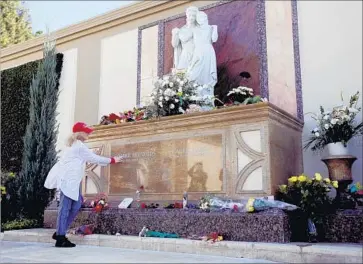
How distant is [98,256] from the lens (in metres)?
3.82

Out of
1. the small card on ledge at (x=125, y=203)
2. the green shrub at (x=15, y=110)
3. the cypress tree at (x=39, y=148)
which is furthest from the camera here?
the green shrub at (x=15, y=110)

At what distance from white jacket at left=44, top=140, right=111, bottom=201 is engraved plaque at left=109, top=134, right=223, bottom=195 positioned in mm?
781

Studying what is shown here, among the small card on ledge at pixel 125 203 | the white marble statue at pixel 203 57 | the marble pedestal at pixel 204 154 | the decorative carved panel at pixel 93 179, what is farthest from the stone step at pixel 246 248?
the white marble statue at pixel 203 57

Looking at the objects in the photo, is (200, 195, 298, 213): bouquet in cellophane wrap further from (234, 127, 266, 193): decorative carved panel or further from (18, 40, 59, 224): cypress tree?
(18, 40, 59, 224): cypress tree

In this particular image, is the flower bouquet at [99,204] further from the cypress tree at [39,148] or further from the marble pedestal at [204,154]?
the cypress tree at [39,148]

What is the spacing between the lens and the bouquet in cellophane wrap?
172 inches

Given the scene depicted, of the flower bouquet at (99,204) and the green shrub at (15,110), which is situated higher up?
the green shrub at (15,110)

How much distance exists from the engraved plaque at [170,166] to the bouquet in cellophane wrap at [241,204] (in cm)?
27

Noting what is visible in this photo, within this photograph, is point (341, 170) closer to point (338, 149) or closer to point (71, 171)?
point (338, 149)

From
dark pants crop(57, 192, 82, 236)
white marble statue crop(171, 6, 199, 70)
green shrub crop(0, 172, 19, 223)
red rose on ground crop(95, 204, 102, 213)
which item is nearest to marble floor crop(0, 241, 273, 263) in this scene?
dark pants crop(57, 192, 82, 236)

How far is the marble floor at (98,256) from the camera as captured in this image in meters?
3.57

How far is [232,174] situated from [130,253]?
5.23 ft

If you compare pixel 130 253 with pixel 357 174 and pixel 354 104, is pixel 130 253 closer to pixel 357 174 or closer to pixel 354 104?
pixel 357 174

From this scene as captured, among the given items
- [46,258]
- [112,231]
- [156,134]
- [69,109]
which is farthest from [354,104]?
[69,109]
